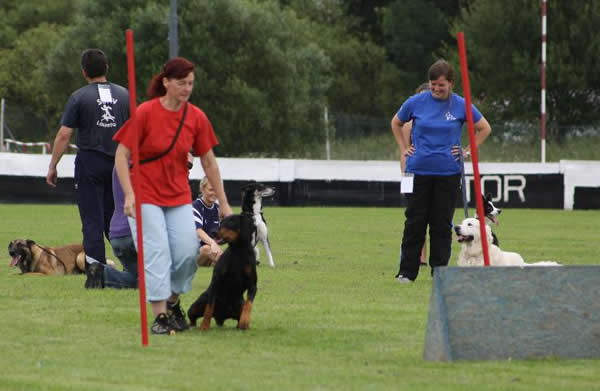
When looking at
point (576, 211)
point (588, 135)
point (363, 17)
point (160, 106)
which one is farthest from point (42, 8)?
point (160, 106)

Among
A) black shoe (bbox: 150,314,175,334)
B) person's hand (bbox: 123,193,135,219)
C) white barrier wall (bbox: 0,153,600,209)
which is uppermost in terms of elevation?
person's hand (bbox: 123,193,135,219)

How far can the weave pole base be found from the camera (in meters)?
6.74

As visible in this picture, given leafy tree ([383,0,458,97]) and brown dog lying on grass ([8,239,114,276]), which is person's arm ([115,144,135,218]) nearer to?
brown dog lying on grass ([8,239,114,276])

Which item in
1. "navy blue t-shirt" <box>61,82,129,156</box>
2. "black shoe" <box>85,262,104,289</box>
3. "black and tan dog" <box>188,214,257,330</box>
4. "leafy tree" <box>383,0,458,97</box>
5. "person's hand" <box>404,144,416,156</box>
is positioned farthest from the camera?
"leafy tree" <box>383,0,458,97</box>

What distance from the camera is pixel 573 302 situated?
22.6 ft

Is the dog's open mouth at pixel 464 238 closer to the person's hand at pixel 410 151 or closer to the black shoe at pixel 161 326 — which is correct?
the person's hand at pixel 410 151

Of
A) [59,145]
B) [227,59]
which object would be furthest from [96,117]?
[227,59]

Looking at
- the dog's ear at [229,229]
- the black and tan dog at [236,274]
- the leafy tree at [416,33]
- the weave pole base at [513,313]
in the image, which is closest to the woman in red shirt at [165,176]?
the dog's ear at [229,229]

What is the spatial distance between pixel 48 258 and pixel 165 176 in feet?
17.3

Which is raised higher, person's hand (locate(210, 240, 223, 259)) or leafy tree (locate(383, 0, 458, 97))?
leafy tree (locate(383, 0, 458, 97))

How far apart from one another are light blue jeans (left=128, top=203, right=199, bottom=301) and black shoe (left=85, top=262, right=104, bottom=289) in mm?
2684

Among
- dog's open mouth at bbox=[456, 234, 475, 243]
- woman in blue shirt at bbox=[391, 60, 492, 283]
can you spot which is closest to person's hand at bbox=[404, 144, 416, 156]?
woman in blue shirt at bbox=[391, 60, 492, 283]

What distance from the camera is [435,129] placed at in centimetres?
1089

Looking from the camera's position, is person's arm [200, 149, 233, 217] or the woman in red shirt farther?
person's arm [200, 149, 233, 217]
